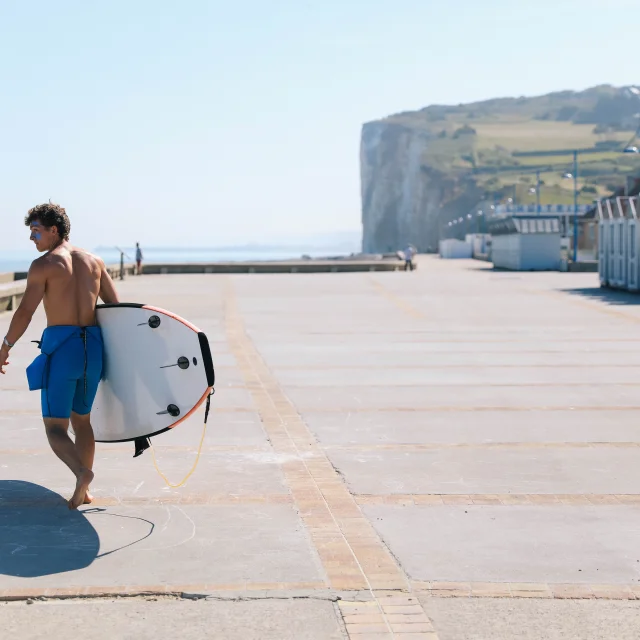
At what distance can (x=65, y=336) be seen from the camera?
22.9ft

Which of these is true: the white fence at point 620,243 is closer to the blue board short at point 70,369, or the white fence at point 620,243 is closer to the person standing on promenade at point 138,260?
the person standing on promenade at point 138,260

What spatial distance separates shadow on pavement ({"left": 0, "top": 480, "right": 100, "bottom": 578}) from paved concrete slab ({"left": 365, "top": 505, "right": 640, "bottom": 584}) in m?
1.66

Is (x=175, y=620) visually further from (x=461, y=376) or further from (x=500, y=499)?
(x=461, y=376)

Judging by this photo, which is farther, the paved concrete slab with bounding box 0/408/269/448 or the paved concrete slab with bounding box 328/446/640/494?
the paved concrete slab with bounding box 0/408/269/448

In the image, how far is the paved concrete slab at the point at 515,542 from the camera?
222 inches

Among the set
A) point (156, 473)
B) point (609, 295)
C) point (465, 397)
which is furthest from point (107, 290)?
point (609, 295)

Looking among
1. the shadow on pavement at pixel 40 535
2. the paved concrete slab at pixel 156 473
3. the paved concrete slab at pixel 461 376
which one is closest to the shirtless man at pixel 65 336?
the shadow on pavement at pixel 40 535

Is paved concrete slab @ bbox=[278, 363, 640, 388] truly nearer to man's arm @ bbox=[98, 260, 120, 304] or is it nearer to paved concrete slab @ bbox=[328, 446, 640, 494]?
paved concrete slab @ bbox=[328, 446, 640, 494]

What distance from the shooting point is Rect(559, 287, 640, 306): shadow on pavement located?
2838cm

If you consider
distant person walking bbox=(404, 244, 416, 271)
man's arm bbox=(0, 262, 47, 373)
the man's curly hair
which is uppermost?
the man's curly hair

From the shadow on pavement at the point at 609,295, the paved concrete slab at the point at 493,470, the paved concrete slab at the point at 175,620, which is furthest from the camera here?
the shadow on pavement at the point at 609,295

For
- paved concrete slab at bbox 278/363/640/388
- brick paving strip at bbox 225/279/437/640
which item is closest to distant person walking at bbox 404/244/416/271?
paved concrete slab at bbox 278/363/640/388

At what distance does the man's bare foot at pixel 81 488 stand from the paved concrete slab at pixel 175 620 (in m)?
1.75

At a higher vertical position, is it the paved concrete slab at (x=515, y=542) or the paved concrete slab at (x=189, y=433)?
the paved concrete slab at (x=515, y=542)
